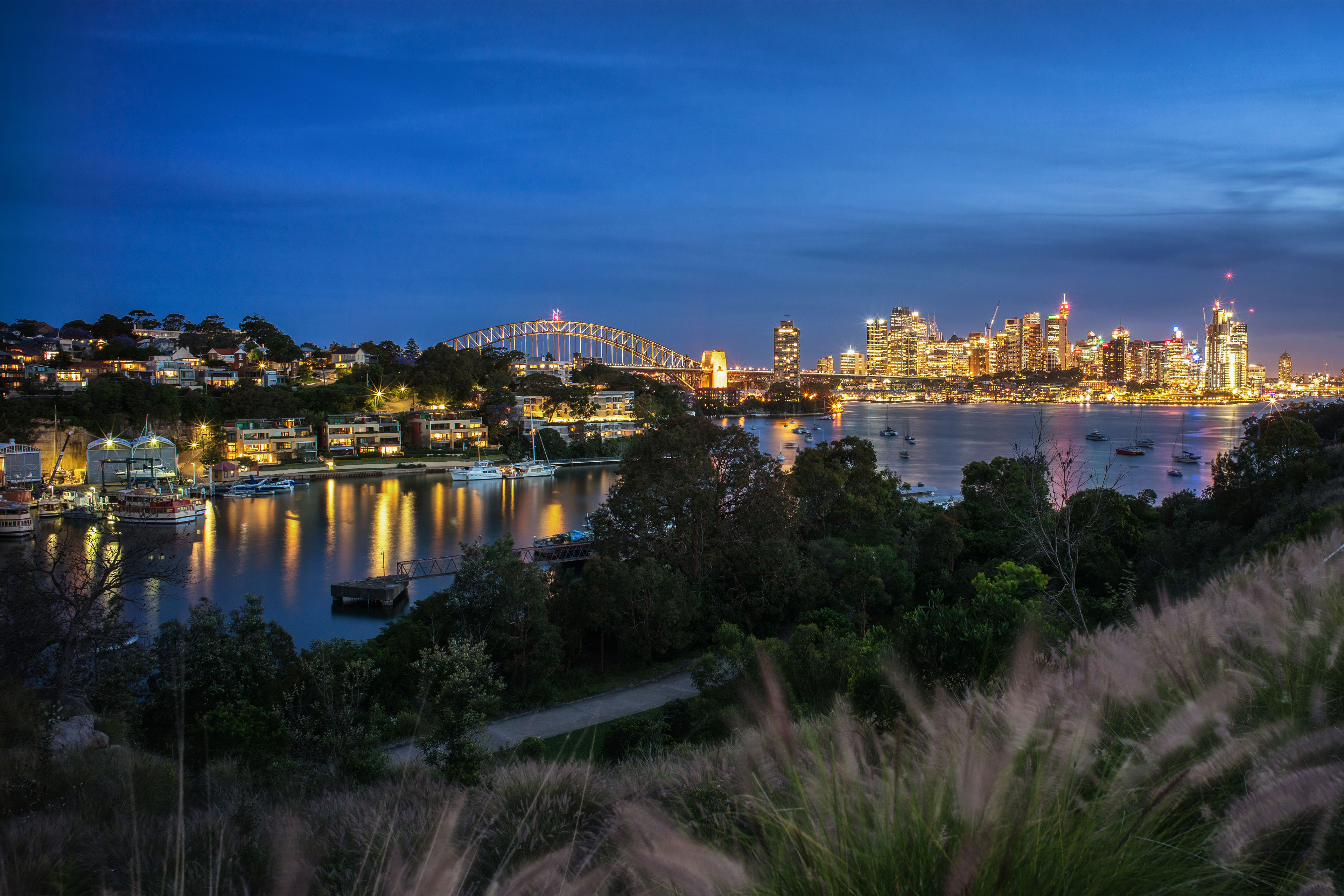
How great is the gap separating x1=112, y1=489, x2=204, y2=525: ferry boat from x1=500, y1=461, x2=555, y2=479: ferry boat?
30.5 feet

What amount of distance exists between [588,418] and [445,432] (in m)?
7.32

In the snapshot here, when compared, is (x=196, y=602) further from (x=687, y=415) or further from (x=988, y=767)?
(x=988, y=767)

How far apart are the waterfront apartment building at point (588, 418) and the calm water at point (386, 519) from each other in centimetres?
477

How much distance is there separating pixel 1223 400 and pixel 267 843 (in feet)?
295

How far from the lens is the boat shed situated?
71.9ft

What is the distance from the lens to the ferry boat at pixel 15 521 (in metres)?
17.1

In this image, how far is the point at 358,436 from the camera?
30344 millimetres

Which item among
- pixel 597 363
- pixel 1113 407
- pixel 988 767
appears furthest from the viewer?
pixel 1113 407

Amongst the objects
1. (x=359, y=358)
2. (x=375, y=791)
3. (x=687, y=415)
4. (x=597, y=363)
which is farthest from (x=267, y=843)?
(x=597, y=363)

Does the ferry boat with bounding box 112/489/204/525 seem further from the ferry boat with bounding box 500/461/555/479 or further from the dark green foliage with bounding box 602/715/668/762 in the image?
the dark green foliage with bounding box 602/715/668/762

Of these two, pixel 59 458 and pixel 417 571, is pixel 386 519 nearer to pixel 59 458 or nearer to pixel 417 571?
pixel 417 571

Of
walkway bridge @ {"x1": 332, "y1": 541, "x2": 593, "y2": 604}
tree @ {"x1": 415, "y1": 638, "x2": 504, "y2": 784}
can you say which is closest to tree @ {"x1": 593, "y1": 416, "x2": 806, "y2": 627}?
walkway bridge @ {"x1": 332, "y1": 541, "x2": 593, "y2": 604}

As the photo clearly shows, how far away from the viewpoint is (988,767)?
3.08 feet

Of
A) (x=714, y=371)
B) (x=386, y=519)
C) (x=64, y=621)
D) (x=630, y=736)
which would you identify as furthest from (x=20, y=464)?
(x=714, y=371)
